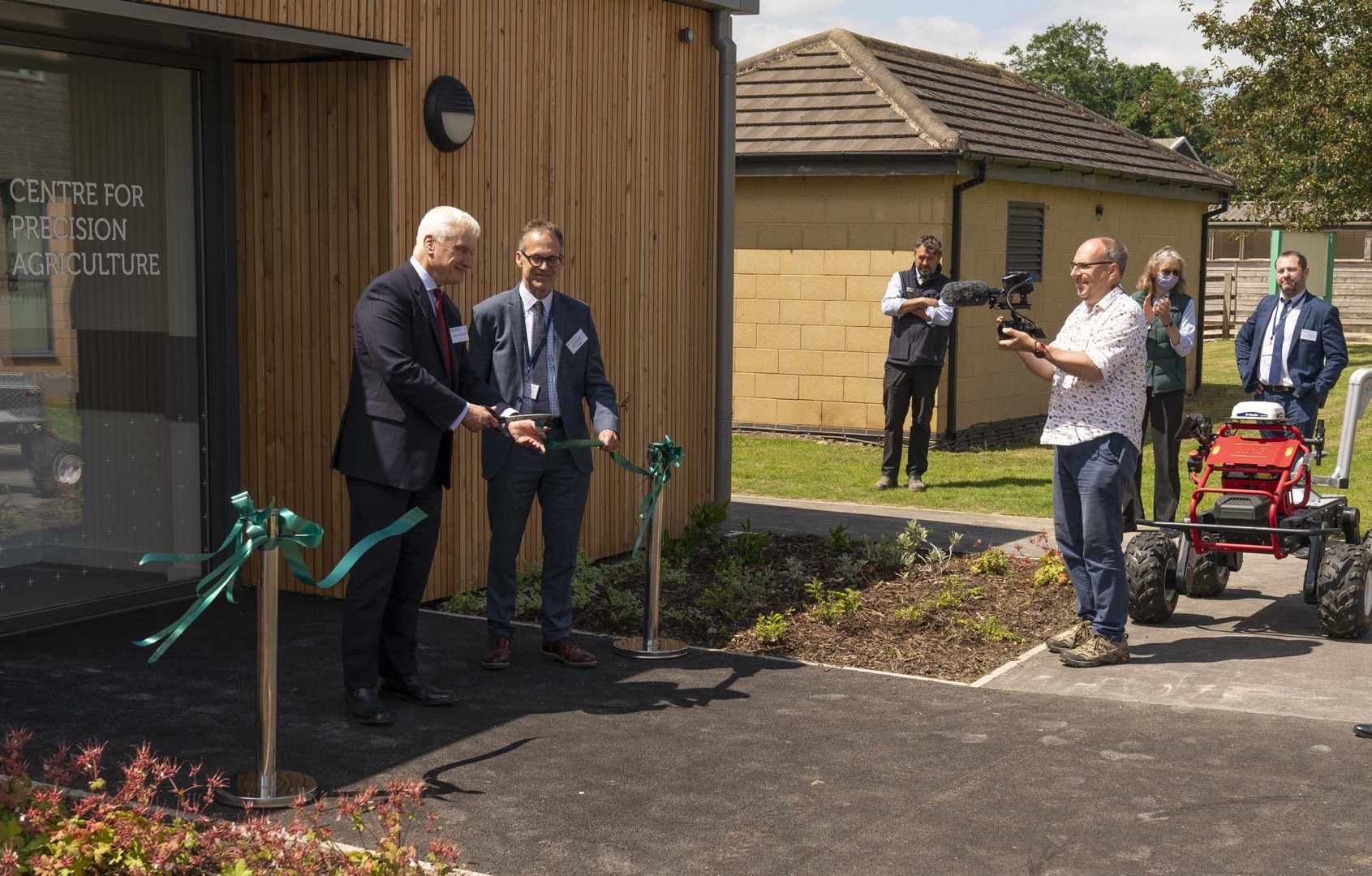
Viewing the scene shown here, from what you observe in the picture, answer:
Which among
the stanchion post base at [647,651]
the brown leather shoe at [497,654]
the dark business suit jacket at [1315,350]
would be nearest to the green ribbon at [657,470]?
the stanchion post base at [647,651]

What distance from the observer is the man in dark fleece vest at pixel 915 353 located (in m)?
13.9

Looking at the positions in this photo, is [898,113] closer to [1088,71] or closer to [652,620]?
[652,620]

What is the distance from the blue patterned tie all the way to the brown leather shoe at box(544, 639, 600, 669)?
5.35m

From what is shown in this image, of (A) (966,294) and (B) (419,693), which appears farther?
(A) (966,294)

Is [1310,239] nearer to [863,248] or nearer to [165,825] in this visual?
[863,248]

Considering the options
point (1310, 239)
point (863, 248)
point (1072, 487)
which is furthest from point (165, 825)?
point (1310, 239)

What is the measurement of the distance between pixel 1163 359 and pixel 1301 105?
22.4 m

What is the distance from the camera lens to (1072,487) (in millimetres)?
8156

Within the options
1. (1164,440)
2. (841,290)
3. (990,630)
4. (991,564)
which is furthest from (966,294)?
(841,290)

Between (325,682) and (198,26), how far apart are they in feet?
9.56

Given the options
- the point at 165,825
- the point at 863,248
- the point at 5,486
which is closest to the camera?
the point at 165,825

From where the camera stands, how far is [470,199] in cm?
916

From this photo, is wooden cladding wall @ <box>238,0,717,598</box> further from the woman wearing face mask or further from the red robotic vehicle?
the red robotic vehicle

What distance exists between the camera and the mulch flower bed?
8352 millimetres
